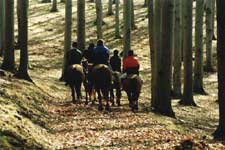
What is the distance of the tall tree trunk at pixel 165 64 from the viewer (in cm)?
1717

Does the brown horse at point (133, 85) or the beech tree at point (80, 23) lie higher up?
the beech tree at point (80, 23)

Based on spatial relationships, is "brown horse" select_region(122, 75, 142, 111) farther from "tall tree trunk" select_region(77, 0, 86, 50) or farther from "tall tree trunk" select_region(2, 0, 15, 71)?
"tall tree trunk" select_region(77, 0, 86, 50)

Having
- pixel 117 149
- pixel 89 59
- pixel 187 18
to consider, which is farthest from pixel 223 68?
pixel 187 18

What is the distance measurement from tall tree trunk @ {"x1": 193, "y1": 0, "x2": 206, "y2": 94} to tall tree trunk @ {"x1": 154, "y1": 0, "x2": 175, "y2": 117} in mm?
7290

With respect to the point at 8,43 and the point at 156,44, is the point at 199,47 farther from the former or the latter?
the point at 8,43

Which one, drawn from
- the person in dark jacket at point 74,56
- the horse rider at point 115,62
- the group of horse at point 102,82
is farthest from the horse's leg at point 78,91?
the horse rider at point 115,62

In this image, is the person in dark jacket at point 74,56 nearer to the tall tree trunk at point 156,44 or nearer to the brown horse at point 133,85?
the brown horse at point 133,85

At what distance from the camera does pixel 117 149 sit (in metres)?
11.4

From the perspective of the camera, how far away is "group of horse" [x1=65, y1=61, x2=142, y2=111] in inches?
664

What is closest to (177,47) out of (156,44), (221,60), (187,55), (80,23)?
(187,55)

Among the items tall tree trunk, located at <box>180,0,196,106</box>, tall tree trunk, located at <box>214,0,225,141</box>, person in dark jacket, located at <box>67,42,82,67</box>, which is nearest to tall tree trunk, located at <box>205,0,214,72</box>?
tall tree trunk, located at <box>180,0,196,106</box>

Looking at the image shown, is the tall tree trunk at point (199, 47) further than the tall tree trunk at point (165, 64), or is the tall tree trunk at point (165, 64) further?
the tall tree trunk at point (199, 47)

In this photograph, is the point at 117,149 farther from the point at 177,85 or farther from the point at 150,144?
the point at 177,85

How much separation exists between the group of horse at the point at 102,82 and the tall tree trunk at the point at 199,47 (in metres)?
7.03
